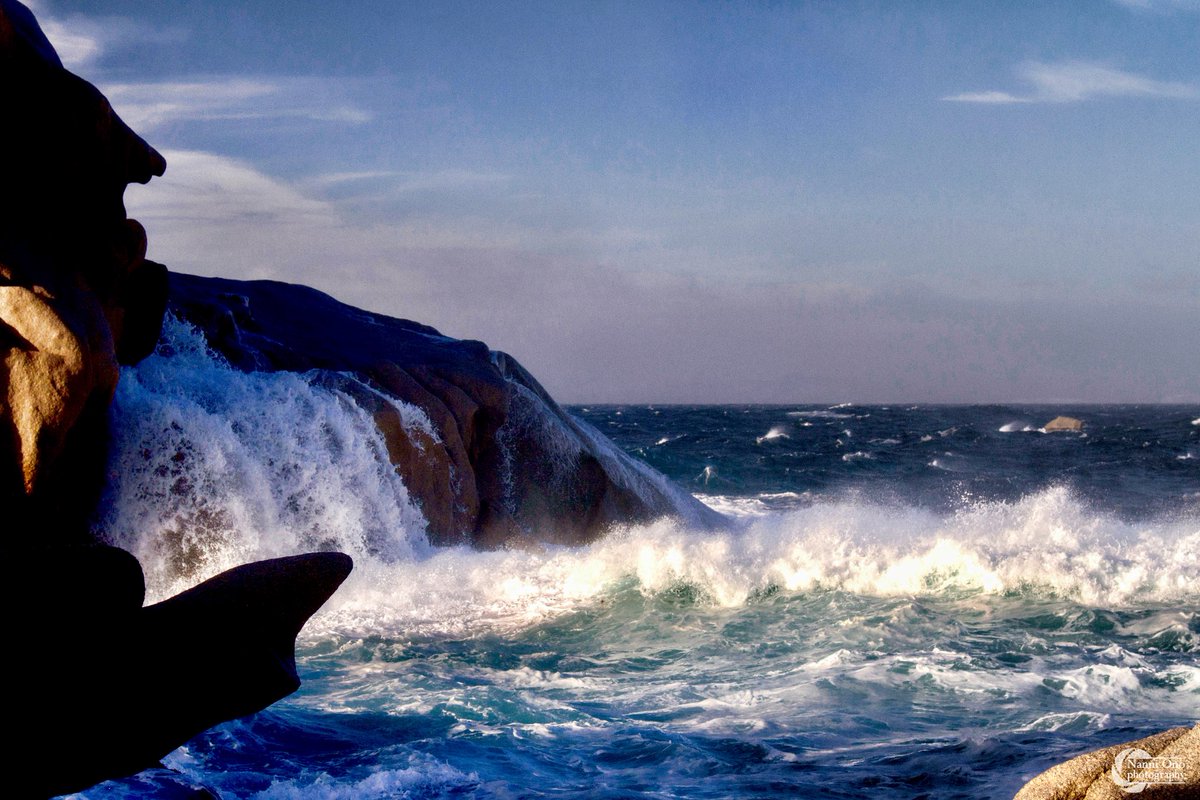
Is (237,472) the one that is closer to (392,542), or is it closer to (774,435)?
(392,542)

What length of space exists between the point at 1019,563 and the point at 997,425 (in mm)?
49036

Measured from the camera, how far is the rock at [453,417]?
1224 centimetres

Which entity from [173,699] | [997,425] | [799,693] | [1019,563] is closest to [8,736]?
[173,699]

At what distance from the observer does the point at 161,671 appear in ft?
10.4

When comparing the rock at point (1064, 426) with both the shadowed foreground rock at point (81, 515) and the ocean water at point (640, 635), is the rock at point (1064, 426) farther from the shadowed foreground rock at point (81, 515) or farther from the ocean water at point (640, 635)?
the shadowed foreground rock at point (81, 515)

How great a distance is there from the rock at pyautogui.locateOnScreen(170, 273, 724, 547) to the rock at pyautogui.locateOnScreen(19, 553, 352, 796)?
8.66 metres

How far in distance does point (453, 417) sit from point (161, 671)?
993 centimetres

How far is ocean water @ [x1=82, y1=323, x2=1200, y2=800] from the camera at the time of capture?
548 cm

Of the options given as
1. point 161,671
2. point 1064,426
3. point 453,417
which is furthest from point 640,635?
point 1064,426

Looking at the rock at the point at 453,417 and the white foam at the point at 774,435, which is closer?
the rock at the point at 453,417

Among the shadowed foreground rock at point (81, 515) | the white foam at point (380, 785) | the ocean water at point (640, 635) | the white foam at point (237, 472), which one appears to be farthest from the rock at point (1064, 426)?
the white foam at point (380, 785)

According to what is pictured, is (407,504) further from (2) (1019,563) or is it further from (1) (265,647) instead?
(1) (265,647)

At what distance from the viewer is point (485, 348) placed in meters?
14.8

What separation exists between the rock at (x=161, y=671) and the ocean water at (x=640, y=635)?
1.75m
